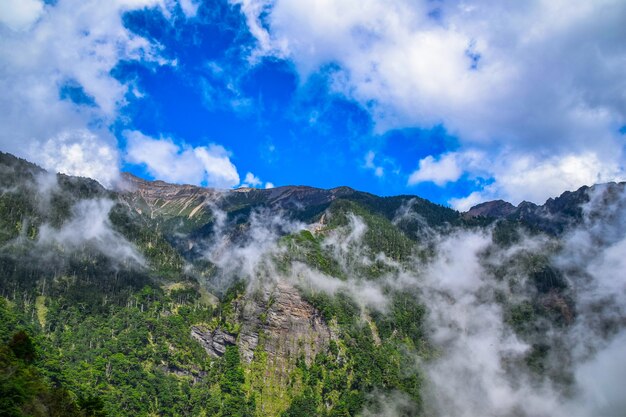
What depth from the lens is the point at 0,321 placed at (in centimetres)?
16688

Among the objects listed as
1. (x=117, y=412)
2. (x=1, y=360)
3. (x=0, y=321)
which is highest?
(x=0, y=321)

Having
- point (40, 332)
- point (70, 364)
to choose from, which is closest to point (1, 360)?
point (70, 364)

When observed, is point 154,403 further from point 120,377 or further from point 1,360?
point 1,360

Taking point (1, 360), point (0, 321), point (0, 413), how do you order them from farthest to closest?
point (0, 321), point (1, 360), point (0, 413)

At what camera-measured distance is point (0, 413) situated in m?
75.7

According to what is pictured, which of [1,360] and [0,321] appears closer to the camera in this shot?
[1,360]

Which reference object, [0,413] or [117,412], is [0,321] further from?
[0,413]

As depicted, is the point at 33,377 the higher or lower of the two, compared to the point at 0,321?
lower

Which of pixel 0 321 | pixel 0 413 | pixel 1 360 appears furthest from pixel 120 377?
pixel 0 413

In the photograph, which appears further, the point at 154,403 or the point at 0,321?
the point at 154,403

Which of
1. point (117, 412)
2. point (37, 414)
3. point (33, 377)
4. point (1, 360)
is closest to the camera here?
point (37, 414)

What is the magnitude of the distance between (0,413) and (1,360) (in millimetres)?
20102

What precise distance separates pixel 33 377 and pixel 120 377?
104 meters

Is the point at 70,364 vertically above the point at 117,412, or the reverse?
the point at 70,364
